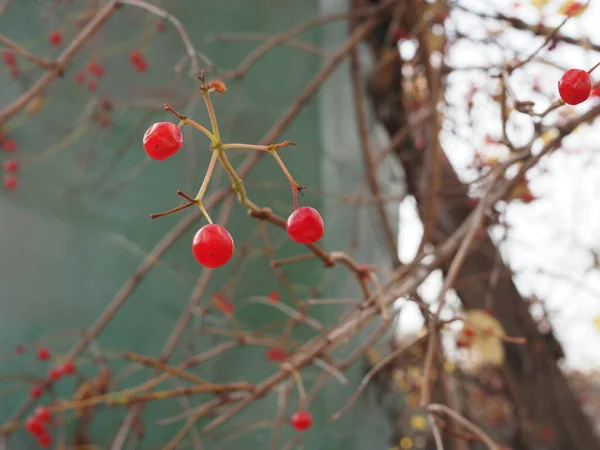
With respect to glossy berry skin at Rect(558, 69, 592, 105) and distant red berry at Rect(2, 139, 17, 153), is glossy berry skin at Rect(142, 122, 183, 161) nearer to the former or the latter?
glossy berry skin at Rect(558, 69, 592, 105)

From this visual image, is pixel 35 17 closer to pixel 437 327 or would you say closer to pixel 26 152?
pixel 26 152

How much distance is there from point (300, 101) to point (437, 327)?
63 cm

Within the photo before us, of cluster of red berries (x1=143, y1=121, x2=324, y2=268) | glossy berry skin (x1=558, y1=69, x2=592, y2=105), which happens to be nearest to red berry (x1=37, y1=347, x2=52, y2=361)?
cluster of red berries (x1=143, y1=121, x2=324, y2=268)

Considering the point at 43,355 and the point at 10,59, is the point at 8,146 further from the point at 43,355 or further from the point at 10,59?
the point at 43,355

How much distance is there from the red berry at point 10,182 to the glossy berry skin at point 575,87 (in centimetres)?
115

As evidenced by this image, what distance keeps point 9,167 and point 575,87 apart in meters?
1.14

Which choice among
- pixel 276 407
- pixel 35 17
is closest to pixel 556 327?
pixel 276 407

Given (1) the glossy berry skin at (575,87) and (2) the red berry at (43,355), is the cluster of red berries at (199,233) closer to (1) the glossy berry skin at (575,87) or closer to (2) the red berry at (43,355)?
(1) the glossy berry skin at (575,87)

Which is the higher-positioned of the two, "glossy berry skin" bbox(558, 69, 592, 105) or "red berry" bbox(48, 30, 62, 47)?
"red berry" bbox(48, 30, 62, 47)

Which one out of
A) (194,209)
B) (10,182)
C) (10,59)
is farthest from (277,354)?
(10,59)

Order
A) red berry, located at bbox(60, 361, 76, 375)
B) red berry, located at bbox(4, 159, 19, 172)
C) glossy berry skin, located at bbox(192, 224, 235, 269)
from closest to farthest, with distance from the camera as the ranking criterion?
glossy berry skin, located at bbox(192, 224, 235, 269)
red berry, located at bbox(60, 361, 76, 375)
red berry, located at bbox(4, 159, 19, 172)

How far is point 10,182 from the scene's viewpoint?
119 cm

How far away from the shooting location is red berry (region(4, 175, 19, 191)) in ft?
3.92

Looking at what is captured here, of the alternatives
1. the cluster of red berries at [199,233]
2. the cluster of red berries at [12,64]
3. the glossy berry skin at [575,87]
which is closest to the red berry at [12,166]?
the cluster of red berries at [12,64]
